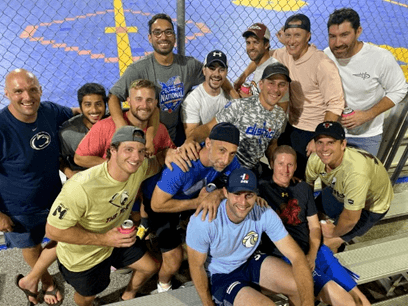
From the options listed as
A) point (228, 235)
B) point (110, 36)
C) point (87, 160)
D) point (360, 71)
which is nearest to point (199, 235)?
Result: point (228, 235)

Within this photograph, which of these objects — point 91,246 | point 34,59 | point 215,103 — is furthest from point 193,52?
point 91,246

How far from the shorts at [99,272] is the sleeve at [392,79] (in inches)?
119

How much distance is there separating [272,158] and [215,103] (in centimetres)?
83

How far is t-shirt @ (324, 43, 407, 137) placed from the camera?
11.1 feet

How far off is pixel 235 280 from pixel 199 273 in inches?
12.9

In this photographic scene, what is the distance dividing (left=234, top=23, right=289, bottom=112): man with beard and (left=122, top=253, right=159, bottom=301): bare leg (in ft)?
6.65

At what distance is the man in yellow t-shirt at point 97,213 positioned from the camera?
2395 mm

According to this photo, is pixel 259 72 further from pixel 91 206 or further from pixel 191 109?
pixel 91 206

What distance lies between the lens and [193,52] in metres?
9.21

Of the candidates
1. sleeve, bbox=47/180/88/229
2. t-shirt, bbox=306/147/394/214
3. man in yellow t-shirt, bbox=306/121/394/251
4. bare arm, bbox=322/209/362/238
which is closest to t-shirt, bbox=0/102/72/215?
sleeve, bbox=47/180/88/229

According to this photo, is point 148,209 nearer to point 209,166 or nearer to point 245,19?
point 209,166

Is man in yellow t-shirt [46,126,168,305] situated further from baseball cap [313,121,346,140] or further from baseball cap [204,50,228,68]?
baseball cap [313,121,346,140]

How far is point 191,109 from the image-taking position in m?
3.42

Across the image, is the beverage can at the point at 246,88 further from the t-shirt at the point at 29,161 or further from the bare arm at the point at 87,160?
the t-shirt at the point at 29,161
